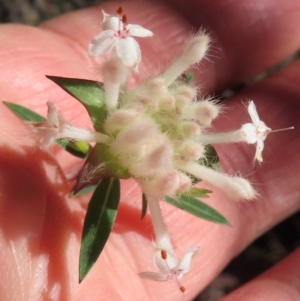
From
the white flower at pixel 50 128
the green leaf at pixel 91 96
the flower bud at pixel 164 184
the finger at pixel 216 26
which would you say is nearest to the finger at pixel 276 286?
the flower bud at pixel 164 184

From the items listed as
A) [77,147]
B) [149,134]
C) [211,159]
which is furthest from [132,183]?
[149,134]

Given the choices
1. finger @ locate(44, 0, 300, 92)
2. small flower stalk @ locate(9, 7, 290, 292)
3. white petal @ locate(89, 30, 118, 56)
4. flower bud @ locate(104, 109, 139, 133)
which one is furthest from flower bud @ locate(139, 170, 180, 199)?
finger @ locate(44, 0, 300, 92)

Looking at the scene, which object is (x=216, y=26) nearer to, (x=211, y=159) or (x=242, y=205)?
(x=242, y=205)

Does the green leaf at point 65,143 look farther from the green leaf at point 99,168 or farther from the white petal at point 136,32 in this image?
the white petal at point 136,32

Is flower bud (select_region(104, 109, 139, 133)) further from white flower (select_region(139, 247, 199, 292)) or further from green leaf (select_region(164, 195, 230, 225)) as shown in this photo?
green leaf (select_region(164, 195, 230, 225))

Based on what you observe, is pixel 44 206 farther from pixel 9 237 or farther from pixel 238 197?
pixel 238 197

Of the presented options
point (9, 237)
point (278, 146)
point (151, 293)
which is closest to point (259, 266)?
point (278, 146)

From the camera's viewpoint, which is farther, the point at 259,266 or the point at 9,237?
the point at 259,266
